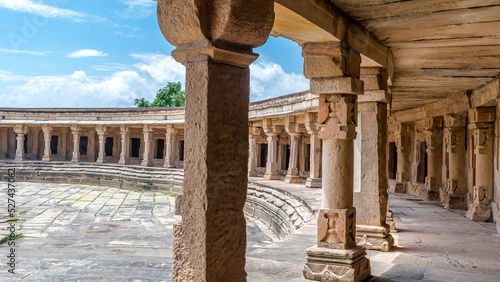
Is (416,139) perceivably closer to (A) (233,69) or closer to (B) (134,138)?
(A) (233,69)

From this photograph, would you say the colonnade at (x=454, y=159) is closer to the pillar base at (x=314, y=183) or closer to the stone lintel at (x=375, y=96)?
the pillar base at (x=314, y=183)

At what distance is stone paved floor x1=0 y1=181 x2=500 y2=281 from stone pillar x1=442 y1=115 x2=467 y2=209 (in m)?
0.69

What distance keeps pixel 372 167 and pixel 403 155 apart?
456 inches

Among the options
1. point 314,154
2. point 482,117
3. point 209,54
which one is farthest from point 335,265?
point 314,154

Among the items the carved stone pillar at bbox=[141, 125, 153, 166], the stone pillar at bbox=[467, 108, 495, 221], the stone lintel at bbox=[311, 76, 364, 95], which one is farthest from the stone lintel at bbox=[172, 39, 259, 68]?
the carved stone pillar at bbox=[141, 125, 153, 166]

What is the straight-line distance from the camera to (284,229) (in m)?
10.8

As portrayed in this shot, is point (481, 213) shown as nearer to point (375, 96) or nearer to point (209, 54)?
point (375, 96)

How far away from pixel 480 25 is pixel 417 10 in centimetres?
103

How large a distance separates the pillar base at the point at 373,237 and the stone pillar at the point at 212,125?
156 inches

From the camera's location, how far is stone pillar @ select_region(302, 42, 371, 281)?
5.03 meters

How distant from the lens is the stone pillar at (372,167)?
6520mm

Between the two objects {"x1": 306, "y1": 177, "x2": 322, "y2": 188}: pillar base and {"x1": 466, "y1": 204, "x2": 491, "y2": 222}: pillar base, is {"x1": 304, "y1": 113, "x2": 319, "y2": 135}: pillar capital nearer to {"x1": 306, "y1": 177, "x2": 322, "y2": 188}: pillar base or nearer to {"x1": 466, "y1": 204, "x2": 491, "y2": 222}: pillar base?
{"x1": 306, "y1": 177, "x2": 322, "y2": 188}: pillar base

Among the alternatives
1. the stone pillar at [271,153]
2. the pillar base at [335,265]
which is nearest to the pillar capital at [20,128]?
the stone pillar at [271,153]

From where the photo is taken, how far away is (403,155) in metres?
17.4
